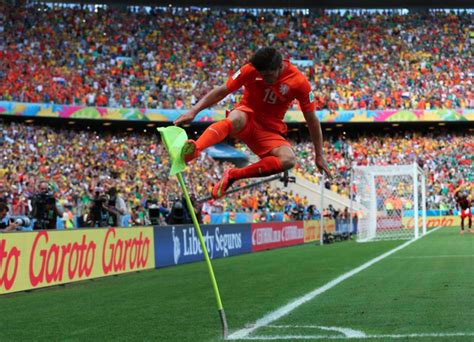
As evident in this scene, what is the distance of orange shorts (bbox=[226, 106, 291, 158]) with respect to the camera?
7.68 metres

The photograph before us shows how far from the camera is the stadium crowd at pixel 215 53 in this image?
142 ft

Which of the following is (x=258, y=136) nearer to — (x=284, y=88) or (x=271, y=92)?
(x=271, y=92)

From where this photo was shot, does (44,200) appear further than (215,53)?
No

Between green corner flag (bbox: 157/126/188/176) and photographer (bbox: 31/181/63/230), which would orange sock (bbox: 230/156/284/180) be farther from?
photographer (bbox: 31/181/63/230)

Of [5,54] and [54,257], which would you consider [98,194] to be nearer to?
[54,257]

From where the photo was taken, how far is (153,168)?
39094mm

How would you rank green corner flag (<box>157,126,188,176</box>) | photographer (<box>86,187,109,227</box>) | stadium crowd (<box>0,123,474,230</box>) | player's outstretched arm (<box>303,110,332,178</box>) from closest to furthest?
green corner flag (<box>157,126,188,176</box>) < player's outstretched arm (<box>303,110,332,178</box>) < photographer (<box>86,187,109,227</box>) < stadium crowd (<box>0,123,474,230</box>)

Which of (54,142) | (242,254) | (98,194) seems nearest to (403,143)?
(54,142)

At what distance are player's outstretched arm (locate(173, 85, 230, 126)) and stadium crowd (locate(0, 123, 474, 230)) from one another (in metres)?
15.3

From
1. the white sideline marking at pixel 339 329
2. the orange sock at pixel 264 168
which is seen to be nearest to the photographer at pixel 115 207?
the orange sock at pixel 264 168

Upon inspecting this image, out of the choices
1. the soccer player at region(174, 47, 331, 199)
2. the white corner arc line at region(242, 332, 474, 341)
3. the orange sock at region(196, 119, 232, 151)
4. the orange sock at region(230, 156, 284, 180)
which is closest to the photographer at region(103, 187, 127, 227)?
the soccer player at region(174, 47, 331, 199)

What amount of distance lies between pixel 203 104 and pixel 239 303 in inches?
114

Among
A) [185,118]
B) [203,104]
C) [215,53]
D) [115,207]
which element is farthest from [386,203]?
[185,118]

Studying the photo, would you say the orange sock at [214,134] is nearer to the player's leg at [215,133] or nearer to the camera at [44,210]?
the player's leg at [215,133]
